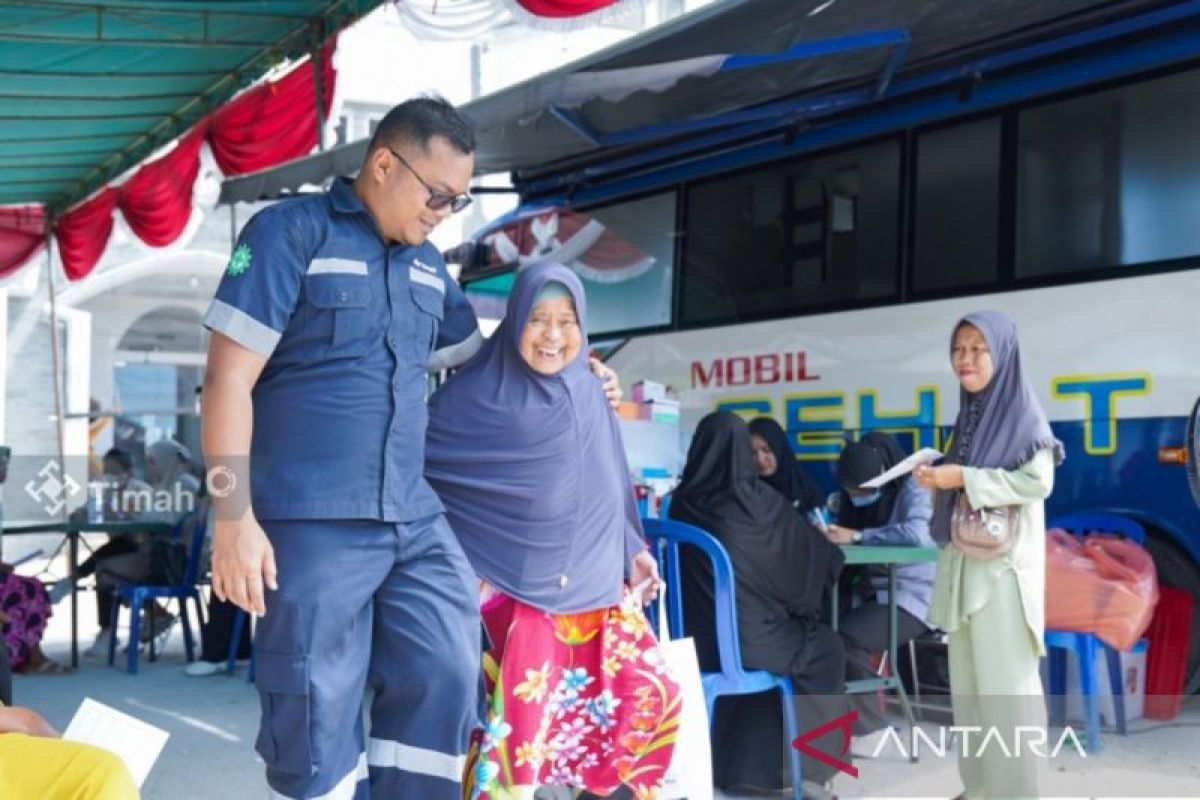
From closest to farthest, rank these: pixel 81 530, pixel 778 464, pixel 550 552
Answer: pixel 550 552
pixel 778 464
pixel 81 530

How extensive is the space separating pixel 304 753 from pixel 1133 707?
3.85 m

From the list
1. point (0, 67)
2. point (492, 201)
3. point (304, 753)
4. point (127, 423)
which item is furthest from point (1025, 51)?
point (127, 423)

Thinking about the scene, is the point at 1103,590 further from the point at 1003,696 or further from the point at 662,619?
the point at 662,619

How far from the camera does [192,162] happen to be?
10016 millimetres

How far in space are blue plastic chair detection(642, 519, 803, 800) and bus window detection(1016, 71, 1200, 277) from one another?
2.51 m

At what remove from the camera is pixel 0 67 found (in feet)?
24.4

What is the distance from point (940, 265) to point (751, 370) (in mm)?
1224

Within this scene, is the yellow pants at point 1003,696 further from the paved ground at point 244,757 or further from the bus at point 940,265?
the bus at point 940,265

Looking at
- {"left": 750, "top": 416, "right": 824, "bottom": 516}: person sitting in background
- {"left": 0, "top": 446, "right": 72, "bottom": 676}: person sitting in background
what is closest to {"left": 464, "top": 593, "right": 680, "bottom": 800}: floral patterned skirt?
{"left": 750, "top": 416, "right": 824, "bottom": 516}: person sitting in background

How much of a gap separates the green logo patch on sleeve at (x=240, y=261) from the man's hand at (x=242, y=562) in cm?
45

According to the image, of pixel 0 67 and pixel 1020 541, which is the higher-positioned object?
pixel 0 67

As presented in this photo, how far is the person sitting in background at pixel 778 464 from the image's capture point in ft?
16.0

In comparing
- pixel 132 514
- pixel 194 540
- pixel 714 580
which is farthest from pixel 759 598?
pixel 132 514

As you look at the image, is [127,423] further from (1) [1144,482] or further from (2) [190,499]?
(1) [1144,482]
